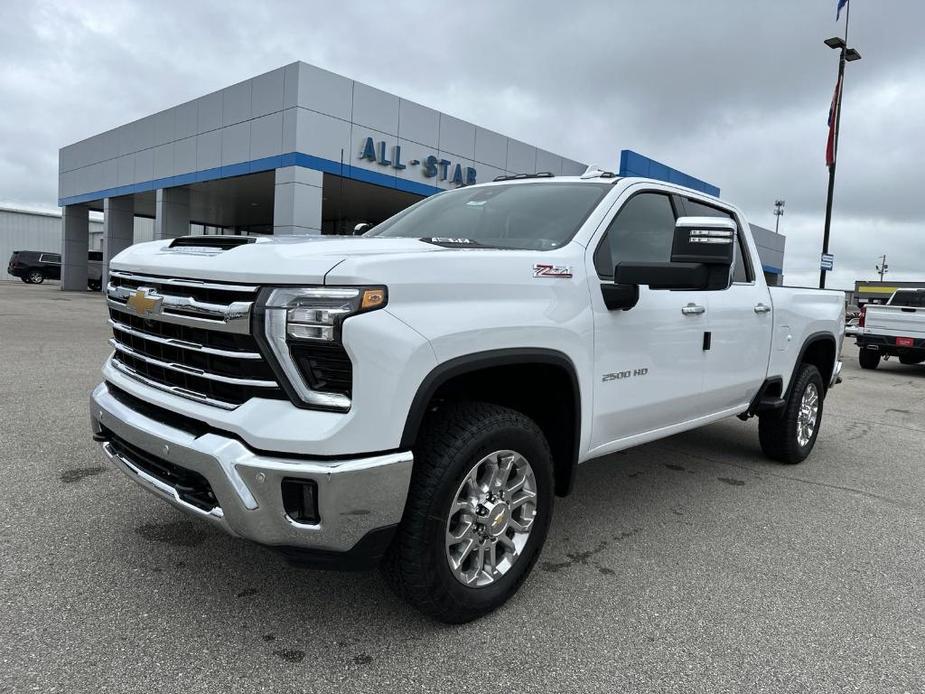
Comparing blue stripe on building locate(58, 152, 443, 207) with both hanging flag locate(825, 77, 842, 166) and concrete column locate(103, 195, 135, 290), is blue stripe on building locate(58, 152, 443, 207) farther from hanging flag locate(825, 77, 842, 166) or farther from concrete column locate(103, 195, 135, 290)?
hanging flag locate(825, 77, 842, 166)

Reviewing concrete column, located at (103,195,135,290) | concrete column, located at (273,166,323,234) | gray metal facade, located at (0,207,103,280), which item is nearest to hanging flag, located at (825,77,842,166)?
concrete column, located at (273,166,323,234)

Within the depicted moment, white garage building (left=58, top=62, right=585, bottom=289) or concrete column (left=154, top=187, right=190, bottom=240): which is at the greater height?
white garage building (left=58, top=62, right=585, bottom=289)

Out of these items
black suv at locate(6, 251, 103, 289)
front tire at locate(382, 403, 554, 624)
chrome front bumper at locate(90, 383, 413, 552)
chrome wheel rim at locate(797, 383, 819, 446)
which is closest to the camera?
chrome front bumper at locate(90, 383, 413, 552)

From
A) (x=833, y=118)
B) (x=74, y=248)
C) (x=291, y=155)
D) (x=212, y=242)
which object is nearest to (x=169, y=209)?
(x=291, y=155)

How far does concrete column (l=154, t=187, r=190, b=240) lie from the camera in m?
24.2

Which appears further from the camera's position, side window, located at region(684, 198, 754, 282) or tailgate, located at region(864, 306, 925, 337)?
tailgate, located at region(864, 306, 925, 337)

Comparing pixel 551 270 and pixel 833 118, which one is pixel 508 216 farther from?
pixel 833 118

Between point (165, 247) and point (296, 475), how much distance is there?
4.38 ft

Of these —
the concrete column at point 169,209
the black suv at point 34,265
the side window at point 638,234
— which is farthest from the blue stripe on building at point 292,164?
the black suv at point 34,265

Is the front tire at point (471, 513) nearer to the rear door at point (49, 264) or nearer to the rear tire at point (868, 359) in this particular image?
the rear tire at point (868, 359)

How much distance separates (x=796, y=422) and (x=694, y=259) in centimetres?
294

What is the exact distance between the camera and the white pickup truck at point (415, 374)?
219 cm

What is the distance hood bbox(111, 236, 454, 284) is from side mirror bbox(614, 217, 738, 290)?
3.02ft

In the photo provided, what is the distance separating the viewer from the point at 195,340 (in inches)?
96.8
